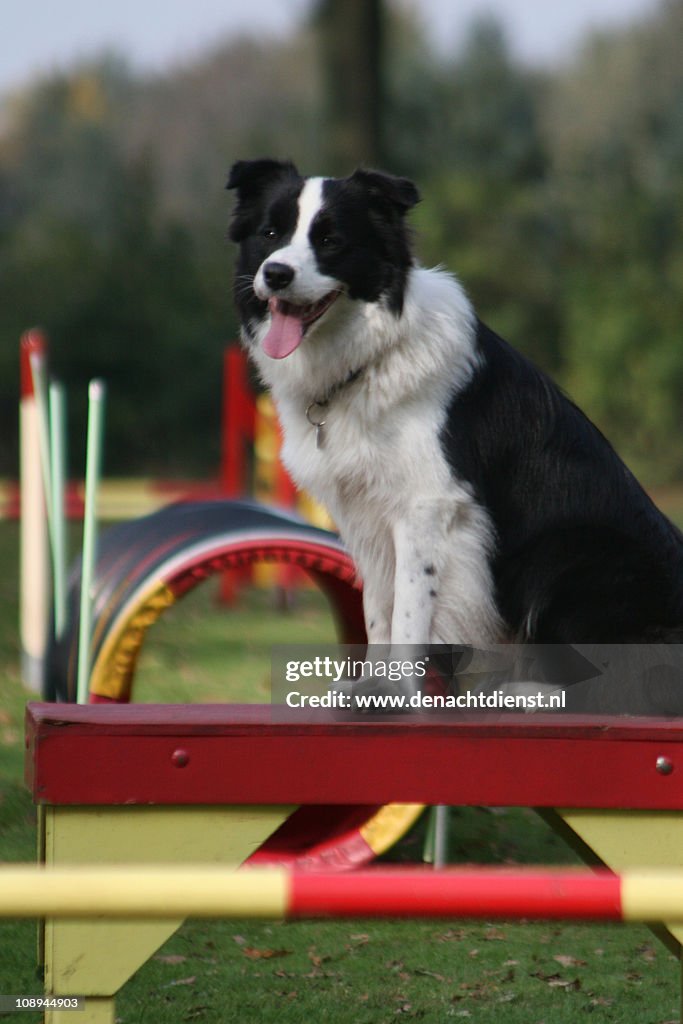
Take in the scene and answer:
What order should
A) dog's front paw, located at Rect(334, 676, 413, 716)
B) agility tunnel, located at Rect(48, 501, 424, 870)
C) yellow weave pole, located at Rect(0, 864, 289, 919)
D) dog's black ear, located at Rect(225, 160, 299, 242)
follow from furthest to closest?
1. agility tunnel, located at Rect(48, 501, 424, 870)
2. dog's black ear, located at Rect(225, 160, 299, 242)
3. dog's front paw, located at Rect(334, 676, 413, 716)
4. yellow weave pole, located at Rect(0, 864, 289, 919)

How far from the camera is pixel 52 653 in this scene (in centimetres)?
516

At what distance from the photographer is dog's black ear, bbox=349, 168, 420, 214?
3.40 metres

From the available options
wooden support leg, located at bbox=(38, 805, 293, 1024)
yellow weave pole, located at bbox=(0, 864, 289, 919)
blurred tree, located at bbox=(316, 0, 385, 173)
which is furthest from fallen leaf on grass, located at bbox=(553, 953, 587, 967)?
blurred tree, located at bbox=(316, 0, 385, 173)

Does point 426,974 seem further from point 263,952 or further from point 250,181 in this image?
point 250,181

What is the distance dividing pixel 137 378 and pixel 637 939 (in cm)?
1772

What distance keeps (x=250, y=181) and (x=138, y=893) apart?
7.48ft

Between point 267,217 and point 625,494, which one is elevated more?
A: point 267,217

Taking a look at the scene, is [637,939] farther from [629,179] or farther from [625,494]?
[629,179]

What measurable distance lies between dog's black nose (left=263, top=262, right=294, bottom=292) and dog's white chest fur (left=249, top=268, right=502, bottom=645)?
0.22 meters

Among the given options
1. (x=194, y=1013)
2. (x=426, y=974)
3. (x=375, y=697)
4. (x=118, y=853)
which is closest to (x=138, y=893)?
(x=118, y=853)

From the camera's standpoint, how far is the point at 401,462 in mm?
3279

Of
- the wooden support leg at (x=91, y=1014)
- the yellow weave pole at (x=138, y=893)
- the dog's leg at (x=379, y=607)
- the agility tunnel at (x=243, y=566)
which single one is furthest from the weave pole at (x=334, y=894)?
the agility tunnel at (x=243, y=566)

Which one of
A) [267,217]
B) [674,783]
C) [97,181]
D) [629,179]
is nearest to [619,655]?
[674,783]

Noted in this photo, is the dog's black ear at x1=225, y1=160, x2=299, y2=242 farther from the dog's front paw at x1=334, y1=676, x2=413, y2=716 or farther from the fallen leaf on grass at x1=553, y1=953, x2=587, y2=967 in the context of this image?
the fallen leaf on grass at x1=553, y1=953, x2=587, y2=967
